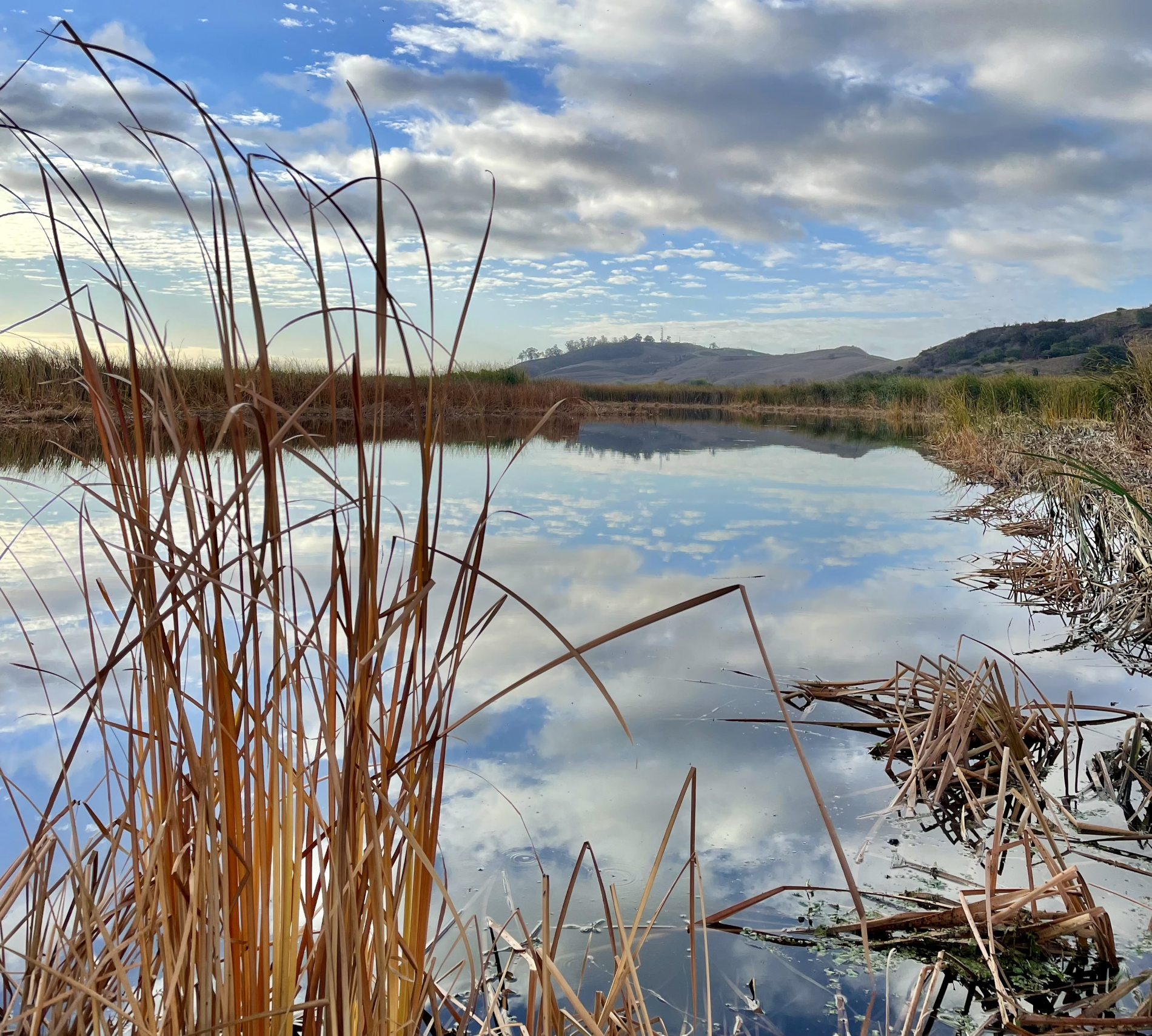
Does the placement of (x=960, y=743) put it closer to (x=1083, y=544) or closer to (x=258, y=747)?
(x=258, y=747)

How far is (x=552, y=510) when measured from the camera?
615 centimetres

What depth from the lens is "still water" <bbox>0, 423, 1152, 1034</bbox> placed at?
1522 mm

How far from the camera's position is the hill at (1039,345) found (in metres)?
47.3

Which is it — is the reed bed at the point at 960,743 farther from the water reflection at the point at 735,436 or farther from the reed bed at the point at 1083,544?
the water reflection at the point at 735,436

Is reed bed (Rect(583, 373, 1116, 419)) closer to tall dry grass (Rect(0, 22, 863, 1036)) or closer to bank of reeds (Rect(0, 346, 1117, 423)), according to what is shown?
bank of reeds (Rect(0, 346, 1117, 423))

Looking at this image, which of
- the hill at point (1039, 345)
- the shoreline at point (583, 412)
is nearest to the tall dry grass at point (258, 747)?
the shoreline at point (583, 412)

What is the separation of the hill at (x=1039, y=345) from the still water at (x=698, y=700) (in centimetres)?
4484

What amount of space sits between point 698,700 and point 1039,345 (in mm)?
57113

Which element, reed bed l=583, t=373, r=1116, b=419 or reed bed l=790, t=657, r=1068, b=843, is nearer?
reed bed l=790, t=657, r=1068, b=843

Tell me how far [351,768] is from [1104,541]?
14.3 ft

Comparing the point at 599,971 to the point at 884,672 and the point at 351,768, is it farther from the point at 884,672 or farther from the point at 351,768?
the point at 884,672

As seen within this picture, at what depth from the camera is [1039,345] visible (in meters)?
52.0

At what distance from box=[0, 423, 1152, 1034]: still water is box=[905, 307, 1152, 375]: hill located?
44842 mm

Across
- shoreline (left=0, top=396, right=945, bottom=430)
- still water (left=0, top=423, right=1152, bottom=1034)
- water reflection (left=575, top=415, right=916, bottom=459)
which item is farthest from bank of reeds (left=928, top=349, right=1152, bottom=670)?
water reflection (left=575, top=415, right=916, bottom=459)
